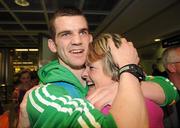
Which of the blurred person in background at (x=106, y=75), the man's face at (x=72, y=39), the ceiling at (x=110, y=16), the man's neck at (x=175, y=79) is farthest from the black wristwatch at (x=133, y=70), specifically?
the ceiling at (x=110, y=16)

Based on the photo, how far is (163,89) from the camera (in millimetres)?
1322

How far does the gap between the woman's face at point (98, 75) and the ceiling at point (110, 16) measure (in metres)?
2.29

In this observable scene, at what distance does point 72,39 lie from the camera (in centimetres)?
148

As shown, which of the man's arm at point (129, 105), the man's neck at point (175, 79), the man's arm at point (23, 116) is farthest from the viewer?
the man's neck at point (175, 79)

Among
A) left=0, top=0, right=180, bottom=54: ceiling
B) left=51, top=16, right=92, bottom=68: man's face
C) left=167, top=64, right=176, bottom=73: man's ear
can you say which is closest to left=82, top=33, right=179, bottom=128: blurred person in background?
left=51, top=16, right=92, bottom=68: man's face

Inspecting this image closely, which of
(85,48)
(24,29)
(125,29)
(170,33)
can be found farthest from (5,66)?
(85,48)

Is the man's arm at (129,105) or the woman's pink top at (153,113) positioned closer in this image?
the man's arm at (129,105)

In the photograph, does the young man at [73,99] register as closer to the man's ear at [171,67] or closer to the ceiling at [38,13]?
the man's ear at [171,67]

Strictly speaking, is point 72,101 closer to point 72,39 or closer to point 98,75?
point 98,75

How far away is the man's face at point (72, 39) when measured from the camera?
58.3 inches

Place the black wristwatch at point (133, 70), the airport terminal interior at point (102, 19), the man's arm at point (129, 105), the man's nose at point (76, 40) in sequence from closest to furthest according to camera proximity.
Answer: the man's arm at point (129, 105), the black wristwatch at point (133, 70), the man's nose at point (76, 40), the airport terminal interior at point (102, 19)

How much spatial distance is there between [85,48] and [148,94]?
0.50 m

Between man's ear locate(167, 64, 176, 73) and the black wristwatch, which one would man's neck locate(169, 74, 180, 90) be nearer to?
man's ear locate(167, 64, 176, 73)

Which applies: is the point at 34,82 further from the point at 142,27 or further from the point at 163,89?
the point at 163,89
